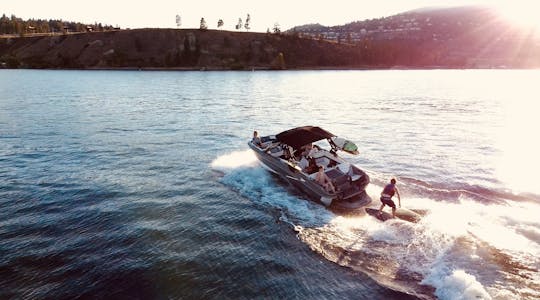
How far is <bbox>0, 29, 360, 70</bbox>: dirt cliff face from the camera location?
6954 inches

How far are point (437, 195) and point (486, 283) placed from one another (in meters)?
9.50

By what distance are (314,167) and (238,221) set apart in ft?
23.0

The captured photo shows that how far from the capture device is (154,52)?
613ft

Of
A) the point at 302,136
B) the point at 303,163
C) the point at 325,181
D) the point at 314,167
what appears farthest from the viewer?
the point at 302,136

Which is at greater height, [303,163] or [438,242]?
[303,163]

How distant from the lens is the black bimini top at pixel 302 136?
2614cm

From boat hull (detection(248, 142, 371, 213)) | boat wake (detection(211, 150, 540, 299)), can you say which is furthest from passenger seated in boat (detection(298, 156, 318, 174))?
boat wake (detection(211, 150, 540, 299))

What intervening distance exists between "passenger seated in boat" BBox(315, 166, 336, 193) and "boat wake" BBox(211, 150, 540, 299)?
43.5 inches

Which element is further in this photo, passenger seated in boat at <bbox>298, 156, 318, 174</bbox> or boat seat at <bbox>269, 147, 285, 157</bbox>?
boat seat at <bbox>269, 147, 285, 157</bbox>

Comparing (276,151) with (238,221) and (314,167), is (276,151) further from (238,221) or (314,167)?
(238,221)

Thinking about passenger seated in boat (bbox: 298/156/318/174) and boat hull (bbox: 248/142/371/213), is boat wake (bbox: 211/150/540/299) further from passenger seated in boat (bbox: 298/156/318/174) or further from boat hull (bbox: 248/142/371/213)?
passenger seated in boat (bbox: 298/156/318/174)

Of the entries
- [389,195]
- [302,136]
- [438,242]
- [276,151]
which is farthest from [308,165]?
[438,242]

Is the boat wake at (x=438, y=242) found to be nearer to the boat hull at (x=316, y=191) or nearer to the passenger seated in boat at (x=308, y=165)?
the boat hull at (x=316, y=191)

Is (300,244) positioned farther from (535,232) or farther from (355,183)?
(535,232)
